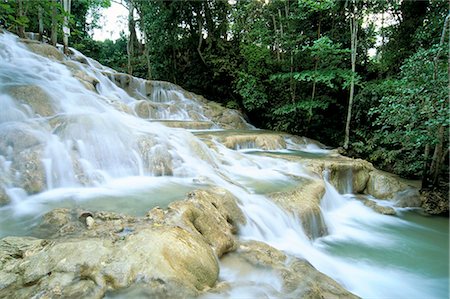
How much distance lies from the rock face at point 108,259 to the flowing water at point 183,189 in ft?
1.30

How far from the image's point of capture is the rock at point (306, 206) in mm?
4608

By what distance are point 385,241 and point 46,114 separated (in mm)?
7362

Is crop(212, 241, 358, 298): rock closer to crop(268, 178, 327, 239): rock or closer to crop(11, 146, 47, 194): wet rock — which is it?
crop(268, 178, 327, 239): rock

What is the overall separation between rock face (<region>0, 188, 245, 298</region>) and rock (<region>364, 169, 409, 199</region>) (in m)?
5.74

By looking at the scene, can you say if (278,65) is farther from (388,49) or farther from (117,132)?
(117,132)

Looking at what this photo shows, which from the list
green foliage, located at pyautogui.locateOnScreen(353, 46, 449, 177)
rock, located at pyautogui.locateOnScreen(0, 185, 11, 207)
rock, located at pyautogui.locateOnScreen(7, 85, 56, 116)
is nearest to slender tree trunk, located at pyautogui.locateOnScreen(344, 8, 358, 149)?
green foliage, located at pyautogui.locateOnScreen(353, 46, 449, 177)

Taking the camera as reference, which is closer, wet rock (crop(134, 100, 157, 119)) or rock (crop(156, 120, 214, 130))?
rock (crop(156, 120, 214, 130))

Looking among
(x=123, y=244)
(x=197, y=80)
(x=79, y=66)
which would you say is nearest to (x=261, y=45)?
(x=197, y=80)

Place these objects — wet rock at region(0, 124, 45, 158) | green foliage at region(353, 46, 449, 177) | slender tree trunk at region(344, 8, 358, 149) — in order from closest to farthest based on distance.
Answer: wet rock at region(0, 124, 45, 158) < green foliage at region(353, 46, 449, 177) < slender tree trunk at region(344, 8, 358, 149)

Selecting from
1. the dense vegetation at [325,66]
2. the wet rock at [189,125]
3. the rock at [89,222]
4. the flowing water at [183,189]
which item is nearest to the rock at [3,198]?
the flowing water at [183,189]

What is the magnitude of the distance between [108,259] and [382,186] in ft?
23.4

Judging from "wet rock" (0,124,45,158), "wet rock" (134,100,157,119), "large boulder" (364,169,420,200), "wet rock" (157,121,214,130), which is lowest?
"large boulder" (364,169,420,200)

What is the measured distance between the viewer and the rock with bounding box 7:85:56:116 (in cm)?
627

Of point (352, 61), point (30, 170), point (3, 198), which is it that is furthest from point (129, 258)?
point (352, 61)
